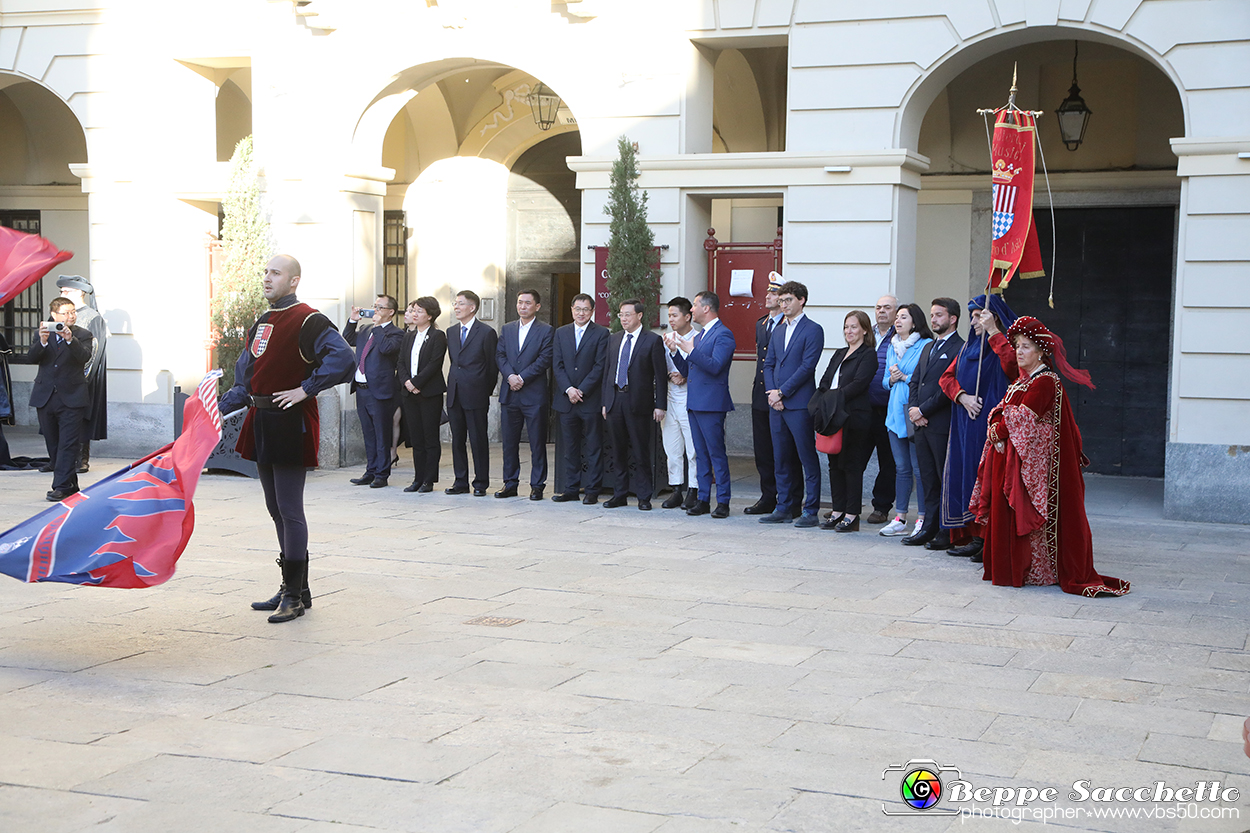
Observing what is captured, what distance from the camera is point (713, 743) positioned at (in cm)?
469

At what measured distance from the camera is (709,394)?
33.8 feet

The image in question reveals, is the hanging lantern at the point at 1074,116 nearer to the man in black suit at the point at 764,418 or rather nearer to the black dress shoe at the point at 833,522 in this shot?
the man in black suit at the point at 764,418

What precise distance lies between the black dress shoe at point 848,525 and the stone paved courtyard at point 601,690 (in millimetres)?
809

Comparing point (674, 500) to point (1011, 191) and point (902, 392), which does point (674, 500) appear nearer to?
point (902, 392)

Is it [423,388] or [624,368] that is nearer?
[624,368]

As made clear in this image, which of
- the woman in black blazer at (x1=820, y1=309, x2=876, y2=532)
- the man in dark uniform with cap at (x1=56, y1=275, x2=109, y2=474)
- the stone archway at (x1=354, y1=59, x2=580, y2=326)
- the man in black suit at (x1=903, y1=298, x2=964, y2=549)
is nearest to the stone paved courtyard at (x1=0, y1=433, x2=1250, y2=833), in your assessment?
the man in black suit at (x1=903, y1=298, x2=964, y2=549)

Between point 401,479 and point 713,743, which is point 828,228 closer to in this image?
point 401,479

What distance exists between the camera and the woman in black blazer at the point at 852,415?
9.65 m

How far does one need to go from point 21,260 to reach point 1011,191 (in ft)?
19.6

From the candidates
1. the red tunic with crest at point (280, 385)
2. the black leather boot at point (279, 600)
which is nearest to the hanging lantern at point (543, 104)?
the red tunic with crest at point (280, 385)

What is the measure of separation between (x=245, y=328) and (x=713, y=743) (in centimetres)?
886

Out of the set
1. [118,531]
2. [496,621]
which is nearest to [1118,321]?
[496,621]

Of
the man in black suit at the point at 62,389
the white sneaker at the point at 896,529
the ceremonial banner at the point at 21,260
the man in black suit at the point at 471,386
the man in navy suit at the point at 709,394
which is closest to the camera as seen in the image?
the ceremonial banner at the point at 21,260

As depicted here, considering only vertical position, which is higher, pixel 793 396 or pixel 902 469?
pixel 793 396
